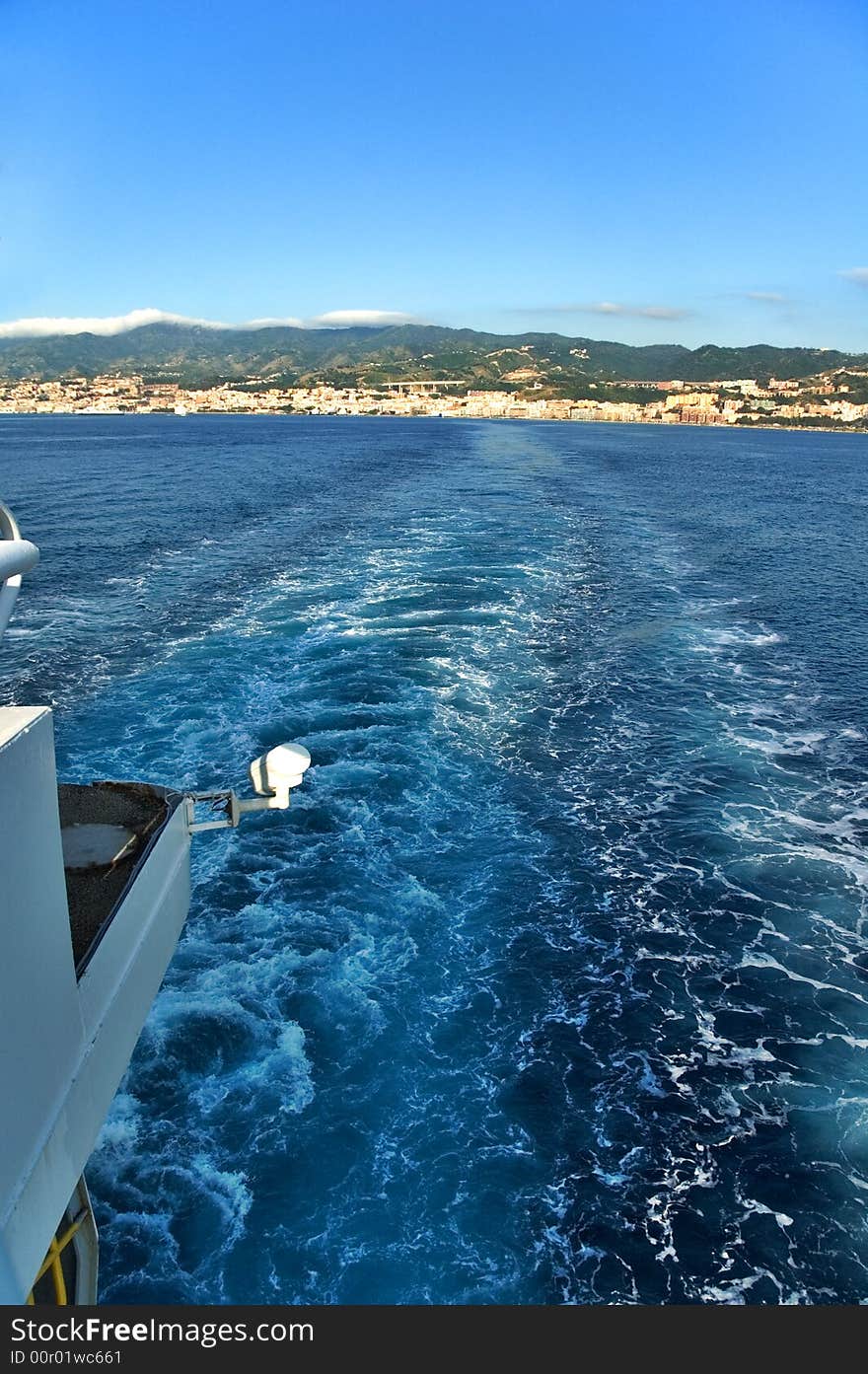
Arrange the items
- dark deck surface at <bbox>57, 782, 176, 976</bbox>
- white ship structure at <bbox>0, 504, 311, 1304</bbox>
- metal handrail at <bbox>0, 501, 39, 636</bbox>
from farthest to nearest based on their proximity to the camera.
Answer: dark deck surface at <bbox>57, 782, 176, 976</bbox>
metal handrail at <bbox>0, 501, 39, 636</bbox>
white ship structure at <bbox>0, 504, 311, 1304</bbox>

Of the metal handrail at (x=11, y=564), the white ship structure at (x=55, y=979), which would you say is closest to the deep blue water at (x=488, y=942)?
the white ship structure at (x=55, y=979)

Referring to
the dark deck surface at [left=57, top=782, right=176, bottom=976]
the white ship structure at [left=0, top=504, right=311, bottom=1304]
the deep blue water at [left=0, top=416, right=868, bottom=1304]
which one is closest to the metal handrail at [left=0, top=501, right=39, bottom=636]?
the white ship structure at [left=0, top=504, right=311, bottom=1304]

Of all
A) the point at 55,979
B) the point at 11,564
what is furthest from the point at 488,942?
the point at 11,564

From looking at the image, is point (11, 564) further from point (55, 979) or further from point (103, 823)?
point (103, 823)

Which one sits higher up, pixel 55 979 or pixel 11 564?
pixel 11 564

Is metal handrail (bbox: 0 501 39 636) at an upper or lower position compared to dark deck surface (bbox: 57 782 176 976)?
upper

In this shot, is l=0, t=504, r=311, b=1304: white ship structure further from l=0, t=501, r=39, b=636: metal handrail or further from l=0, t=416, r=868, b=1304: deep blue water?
l=0, t=416, r=868, b=1304: deep blue water

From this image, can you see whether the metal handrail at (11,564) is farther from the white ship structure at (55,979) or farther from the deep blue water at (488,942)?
the deep blue water at (488,942)

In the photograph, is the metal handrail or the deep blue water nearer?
the metal handrail
